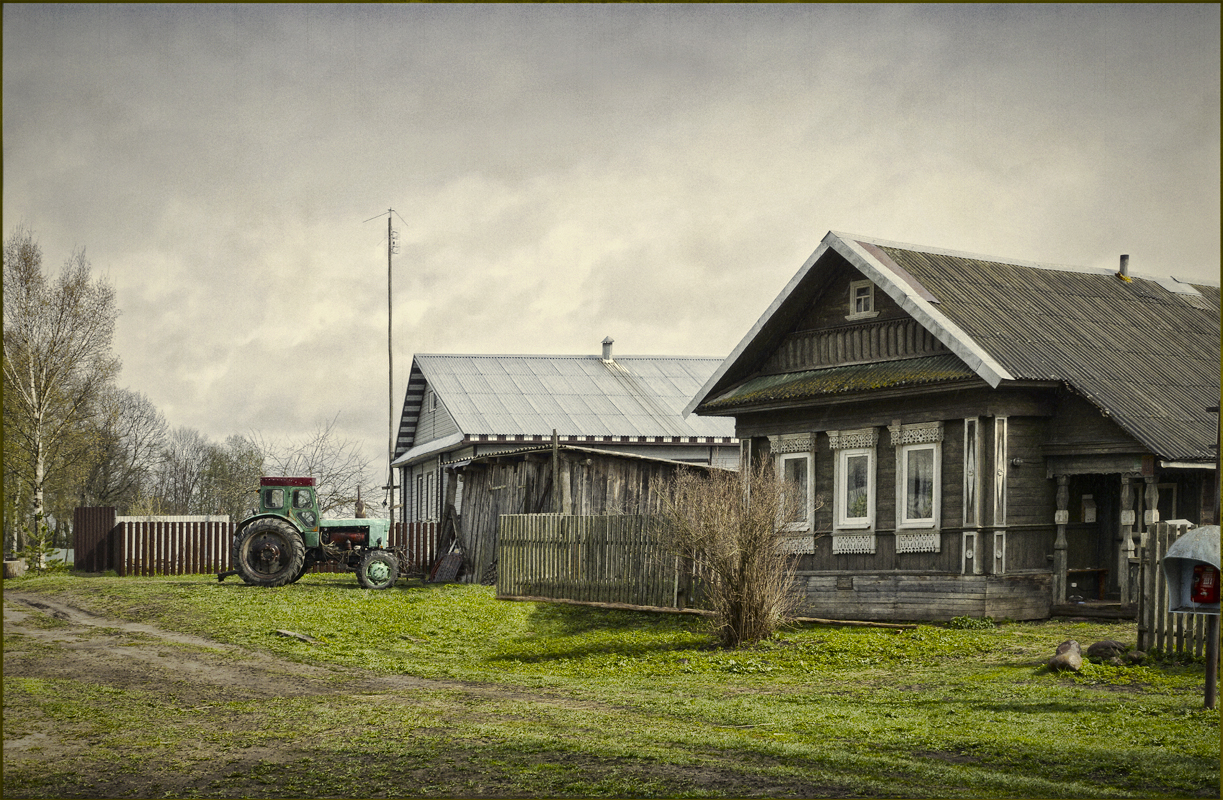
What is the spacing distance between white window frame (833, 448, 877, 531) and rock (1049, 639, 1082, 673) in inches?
271

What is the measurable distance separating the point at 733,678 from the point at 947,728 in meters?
4.14

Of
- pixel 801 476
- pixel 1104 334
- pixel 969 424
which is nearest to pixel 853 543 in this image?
pixel 801 476

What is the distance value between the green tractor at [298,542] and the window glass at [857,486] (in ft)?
33.2

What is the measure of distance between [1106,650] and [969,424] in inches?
226

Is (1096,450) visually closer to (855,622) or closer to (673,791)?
(855,622)

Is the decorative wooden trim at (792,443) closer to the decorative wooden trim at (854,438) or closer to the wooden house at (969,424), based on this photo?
the wooden house at (969,424)

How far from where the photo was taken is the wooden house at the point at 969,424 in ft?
56.7

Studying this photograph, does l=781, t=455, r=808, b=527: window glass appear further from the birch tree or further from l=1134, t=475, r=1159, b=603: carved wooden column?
the birch tree

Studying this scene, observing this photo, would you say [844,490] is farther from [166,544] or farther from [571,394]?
[166,544]

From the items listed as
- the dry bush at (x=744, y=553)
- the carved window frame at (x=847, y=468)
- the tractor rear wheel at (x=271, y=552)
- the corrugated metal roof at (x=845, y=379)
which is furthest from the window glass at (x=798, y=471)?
the tractor rear wheel at (x=271, y=552)

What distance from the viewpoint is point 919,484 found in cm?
1861

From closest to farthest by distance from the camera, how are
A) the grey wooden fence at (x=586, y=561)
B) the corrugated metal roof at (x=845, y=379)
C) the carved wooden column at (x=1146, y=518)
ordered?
1. the carved wooden column at (x=1146, y=518)
2. the corrugated metal roof at (x=845, y=379)
3. the grey wooden fence at (x=586, y=561)

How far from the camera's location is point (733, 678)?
13.5 metres

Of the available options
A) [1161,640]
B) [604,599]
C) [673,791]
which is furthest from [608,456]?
[673,791]
